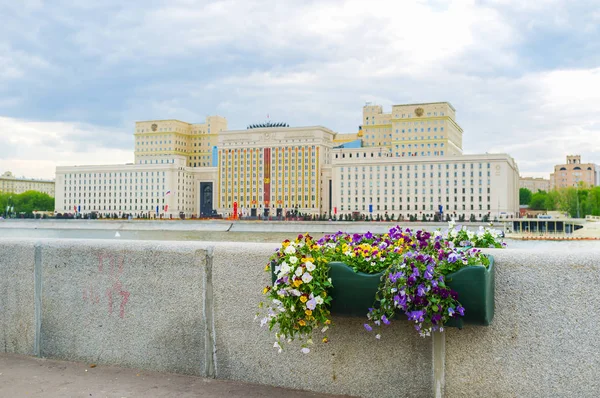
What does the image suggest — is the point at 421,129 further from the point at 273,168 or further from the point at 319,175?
the point at 273,168

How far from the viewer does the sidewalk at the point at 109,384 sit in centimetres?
449

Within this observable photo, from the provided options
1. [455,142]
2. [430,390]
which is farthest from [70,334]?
[455,142]

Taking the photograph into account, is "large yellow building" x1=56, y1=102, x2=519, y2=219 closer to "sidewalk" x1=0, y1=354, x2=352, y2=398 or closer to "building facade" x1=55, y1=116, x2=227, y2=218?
"building facade" x1=55, y1=116, x2=227, y2=218

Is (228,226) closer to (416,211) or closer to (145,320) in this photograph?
(416,211)

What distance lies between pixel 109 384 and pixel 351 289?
216 centimetres

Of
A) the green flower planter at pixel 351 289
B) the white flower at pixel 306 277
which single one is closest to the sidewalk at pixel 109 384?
the green flower planter at pixel 351 289

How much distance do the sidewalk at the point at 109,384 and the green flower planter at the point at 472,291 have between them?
1286mm

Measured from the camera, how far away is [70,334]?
18.2 ft

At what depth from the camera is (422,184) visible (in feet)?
467

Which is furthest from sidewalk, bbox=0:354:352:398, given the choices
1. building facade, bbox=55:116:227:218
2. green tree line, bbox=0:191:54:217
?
green tree line, bbox=0:191:54:217

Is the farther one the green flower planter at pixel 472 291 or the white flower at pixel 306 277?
the white flower at pixel 306 277

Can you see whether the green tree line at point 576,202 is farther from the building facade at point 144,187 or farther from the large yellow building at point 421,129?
the building facade at point 144,187

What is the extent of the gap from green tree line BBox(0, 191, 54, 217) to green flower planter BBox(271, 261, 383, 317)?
18851cm

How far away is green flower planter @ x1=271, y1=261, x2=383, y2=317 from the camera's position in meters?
3.94
